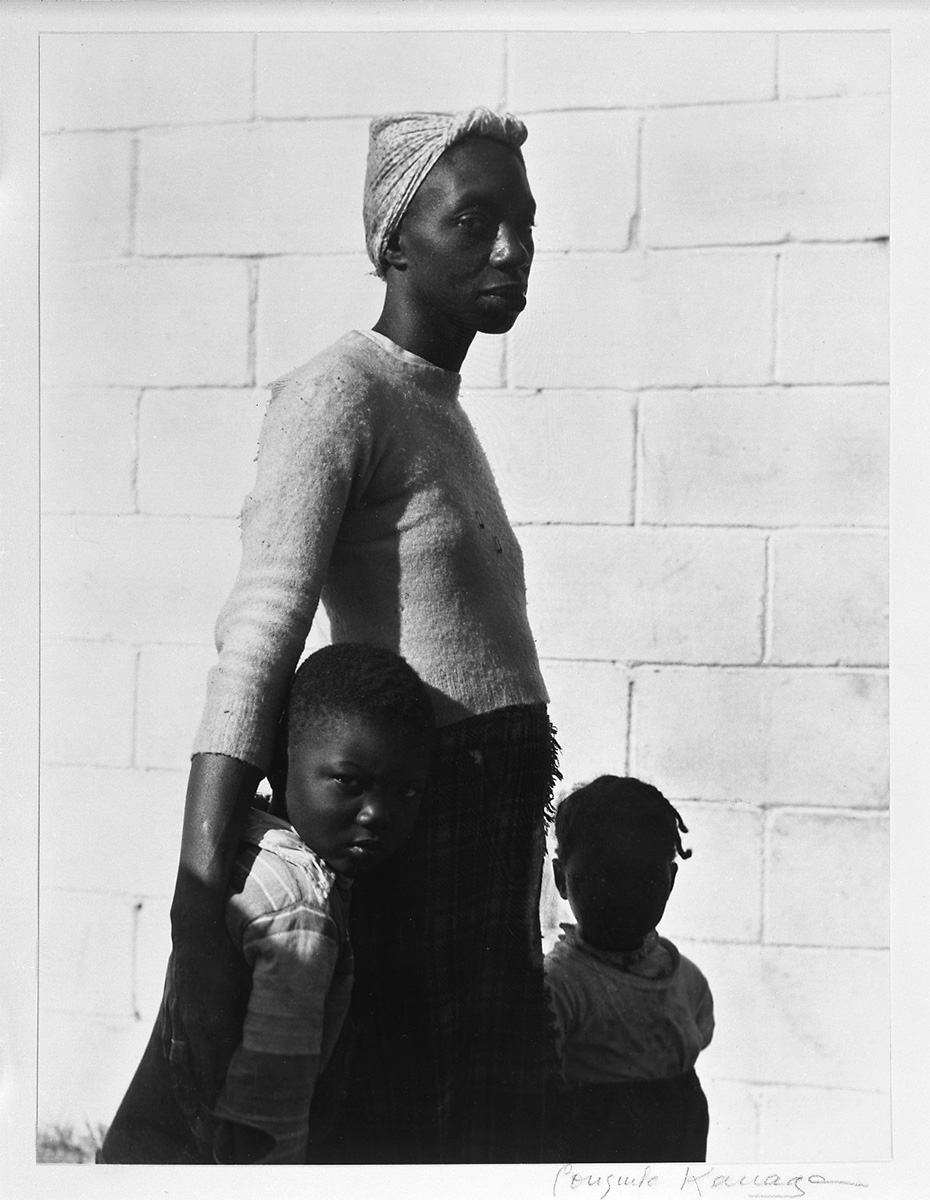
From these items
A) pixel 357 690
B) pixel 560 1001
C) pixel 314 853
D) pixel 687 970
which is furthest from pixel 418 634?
pixel 687 970

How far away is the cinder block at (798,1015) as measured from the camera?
5.40 feet

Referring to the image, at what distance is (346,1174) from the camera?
153 cm

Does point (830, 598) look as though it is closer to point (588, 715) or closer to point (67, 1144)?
point (588, 715)

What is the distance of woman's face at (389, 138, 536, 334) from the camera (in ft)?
4.67

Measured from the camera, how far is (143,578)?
1.68m

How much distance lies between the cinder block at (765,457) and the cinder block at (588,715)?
0.70ft

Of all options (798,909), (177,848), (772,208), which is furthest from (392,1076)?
(772,208)

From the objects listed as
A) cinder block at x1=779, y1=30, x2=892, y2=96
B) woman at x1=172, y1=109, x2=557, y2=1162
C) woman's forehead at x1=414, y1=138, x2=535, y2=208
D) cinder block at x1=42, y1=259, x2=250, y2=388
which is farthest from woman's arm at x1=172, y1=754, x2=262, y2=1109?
cinder block at x1=779, y1=30, x2=892, y2=96

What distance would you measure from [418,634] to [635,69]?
0.76 meters

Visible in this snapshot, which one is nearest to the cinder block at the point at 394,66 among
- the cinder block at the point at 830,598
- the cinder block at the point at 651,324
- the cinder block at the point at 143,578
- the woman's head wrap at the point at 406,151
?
the woman's head wrap at the point at 406,151

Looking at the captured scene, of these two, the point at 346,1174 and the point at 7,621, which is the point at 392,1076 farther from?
the point at 7,621

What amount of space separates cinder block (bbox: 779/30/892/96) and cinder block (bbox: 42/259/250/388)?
0.73 meters

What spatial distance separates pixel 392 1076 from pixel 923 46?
54.2 inches

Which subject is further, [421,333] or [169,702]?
[169,702]
